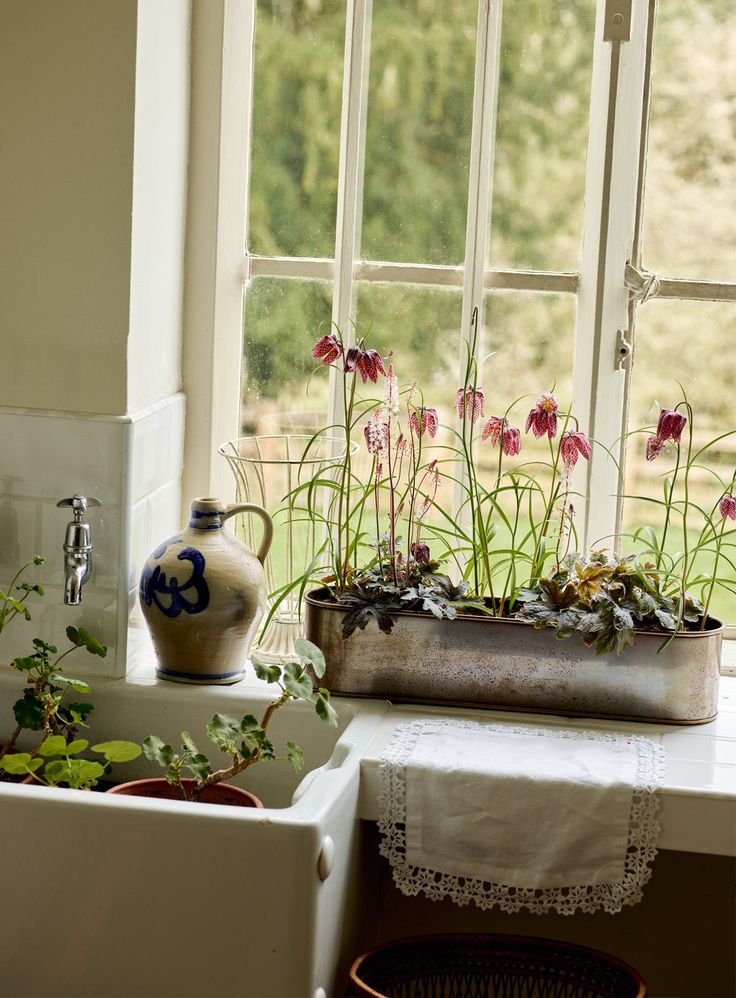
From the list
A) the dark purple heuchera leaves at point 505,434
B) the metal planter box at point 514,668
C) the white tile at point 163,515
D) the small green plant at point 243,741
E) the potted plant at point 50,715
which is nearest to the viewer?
the small green plant at point 243,741

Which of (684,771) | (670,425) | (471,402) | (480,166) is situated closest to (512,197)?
(480,166)

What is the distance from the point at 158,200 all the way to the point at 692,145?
33.2 inches

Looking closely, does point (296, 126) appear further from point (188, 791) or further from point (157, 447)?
point (188, 791)

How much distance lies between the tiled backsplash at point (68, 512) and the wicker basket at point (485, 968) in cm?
58

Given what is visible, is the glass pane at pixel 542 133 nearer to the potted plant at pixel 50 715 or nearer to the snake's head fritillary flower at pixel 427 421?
the snake's head fritillary flower at pixel 427 421

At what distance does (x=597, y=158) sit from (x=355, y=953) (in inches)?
49.5

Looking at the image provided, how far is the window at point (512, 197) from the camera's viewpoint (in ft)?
6.54

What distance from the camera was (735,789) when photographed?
4.92 feet

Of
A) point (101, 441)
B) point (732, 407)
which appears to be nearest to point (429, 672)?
point (101, 441)

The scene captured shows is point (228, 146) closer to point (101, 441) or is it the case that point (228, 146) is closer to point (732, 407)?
point (101, 441)

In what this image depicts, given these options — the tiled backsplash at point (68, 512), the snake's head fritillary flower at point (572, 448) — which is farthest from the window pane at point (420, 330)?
the tiled backsplash at point (68, 512)

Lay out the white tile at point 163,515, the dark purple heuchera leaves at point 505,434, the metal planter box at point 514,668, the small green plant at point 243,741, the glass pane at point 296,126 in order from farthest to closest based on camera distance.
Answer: the glass pane at point 296,126 < the white tile at point 163,515 < the dark purple heuchera leaves at point 505,434 < the metal planter box at point 514,668 < the small green plant at point 243,741

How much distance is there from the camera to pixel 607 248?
201cm

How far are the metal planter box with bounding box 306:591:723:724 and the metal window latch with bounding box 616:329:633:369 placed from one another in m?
0.49
